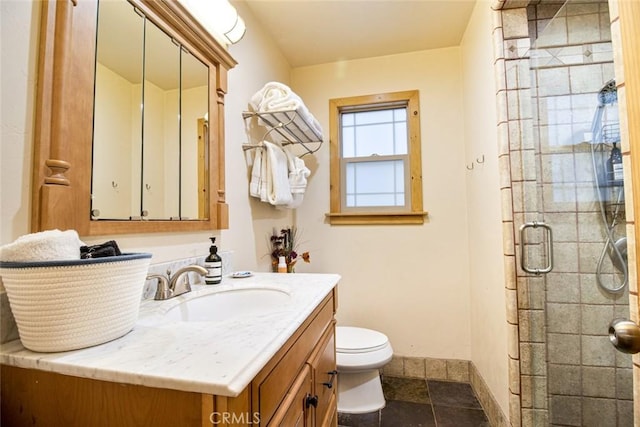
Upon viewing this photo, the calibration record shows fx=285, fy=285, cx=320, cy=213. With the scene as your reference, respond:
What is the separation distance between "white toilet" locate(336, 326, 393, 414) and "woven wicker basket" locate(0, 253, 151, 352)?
1.31 meters

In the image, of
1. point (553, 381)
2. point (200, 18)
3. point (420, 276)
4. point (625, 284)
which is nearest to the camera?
point (625, 284)

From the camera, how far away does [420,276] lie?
210cm

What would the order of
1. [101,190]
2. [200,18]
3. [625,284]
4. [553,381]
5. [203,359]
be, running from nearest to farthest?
1. [203,359]
2. [101,190]
3. [625,284]
4. [200,18]
5. [553,381]

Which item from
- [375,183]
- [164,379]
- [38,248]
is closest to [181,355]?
[164,379]

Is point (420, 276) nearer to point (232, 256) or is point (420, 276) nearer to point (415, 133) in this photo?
point (415, 133)

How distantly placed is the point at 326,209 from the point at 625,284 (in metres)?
1.66

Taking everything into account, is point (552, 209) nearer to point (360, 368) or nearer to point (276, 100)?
point (360, 368)

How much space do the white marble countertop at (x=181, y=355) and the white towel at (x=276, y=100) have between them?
3.87 feet

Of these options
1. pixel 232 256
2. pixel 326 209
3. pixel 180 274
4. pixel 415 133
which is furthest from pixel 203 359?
pixel 415 133

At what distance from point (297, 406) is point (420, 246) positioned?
1605 mm

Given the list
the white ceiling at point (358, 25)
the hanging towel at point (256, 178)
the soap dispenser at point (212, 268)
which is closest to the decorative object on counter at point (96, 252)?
the soap dispenser at point (212, 268)

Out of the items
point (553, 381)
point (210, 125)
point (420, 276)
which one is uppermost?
point (210, 125)

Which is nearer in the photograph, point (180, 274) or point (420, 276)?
point (180, 274)

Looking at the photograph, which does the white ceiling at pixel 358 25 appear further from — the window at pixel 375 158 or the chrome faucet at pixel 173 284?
the chrome faucet at pixel 173 284
